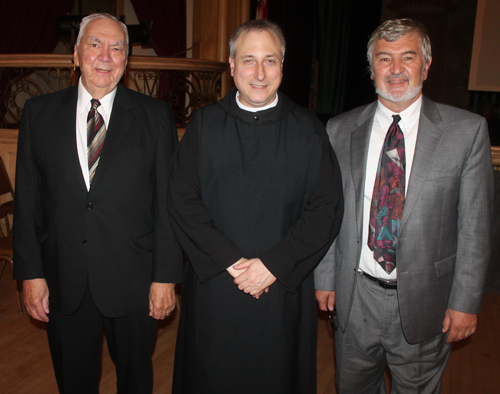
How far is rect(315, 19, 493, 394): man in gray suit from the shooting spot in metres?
1.63

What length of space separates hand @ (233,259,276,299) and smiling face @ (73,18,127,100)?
0.89m

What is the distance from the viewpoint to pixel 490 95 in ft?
25.7

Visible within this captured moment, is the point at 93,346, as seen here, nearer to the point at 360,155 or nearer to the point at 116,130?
the point at 116,130

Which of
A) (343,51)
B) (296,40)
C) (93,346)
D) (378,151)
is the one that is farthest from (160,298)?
(343,51)

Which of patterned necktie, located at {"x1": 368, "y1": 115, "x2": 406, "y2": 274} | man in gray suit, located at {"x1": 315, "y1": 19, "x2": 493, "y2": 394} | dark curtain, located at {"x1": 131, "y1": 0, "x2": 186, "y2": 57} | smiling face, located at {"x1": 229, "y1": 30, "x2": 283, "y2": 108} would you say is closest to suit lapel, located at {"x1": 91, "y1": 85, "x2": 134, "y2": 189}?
smiling face, located at {"x1": 229, "y1": 30, "x2": 283, "y2": 108}

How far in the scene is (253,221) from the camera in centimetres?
167

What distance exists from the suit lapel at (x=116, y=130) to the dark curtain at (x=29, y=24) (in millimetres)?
5185

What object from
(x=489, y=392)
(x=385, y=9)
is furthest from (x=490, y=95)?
(x=489, y=392)

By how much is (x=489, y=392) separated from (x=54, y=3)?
6.92 m

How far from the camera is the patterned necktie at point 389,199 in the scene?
1680 millimetres

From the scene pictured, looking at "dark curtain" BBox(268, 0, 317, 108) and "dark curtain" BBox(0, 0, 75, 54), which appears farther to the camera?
"dark curtain" BBox(268, 0, 317, 108)

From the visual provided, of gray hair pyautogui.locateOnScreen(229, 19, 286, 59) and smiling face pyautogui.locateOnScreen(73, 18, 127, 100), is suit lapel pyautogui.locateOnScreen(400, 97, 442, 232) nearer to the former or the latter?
gray hair pyautogui.locateOnScreen(229, 19, 286, 59)

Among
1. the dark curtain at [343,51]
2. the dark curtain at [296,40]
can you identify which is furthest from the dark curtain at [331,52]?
the dark curtain at [296,40]

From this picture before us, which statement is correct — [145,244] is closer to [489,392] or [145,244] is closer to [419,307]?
[419,307]
